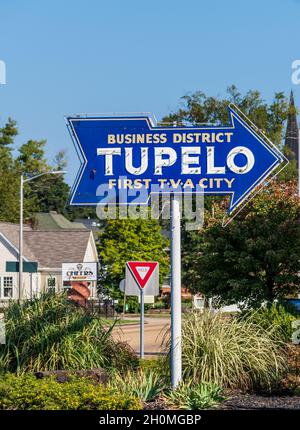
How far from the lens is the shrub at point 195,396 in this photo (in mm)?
11391

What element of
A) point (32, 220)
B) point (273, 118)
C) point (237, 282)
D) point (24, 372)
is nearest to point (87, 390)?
point (24, 372)

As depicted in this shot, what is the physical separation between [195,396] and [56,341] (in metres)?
2.83

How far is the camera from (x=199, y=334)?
43.2 ft

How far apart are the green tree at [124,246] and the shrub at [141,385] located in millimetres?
46896

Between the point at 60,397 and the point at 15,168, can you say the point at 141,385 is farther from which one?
the point at 15,168

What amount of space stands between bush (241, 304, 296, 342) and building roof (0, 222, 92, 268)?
155ft

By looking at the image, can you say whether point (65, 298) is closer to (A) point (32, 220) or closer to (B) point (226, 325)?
(B) point (226, 325)

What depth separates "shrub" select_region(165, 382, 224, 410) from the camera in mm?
11391

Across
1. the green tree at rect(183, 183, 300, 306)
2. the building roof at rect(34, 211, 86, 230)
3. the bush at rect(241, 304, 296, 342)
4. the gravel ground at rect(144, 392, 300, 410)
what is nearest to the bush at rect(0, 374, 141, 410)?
the gravel ground at rect(144, 392, 300, 410)

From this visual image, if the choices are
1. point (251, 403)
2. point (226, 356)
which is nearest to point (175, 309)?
point (226, 356)

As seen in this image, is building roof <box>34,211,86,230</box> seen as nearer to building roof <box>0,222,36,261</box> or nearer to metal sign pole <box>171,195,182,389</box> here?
building roof <box>0,222,36,261</box>

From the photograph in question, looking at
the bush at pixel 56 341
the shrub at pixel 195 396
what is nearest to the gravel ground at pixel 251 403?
the shrub at pixel 195 396

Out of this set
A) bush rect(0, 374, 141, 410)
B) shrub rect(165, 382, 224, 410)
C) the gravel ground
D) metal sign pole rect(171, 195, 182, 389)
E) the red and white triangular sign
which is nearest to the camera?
bush rect(0, 374, 141, 410)

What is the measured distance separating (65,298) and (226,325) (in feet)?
9.33
